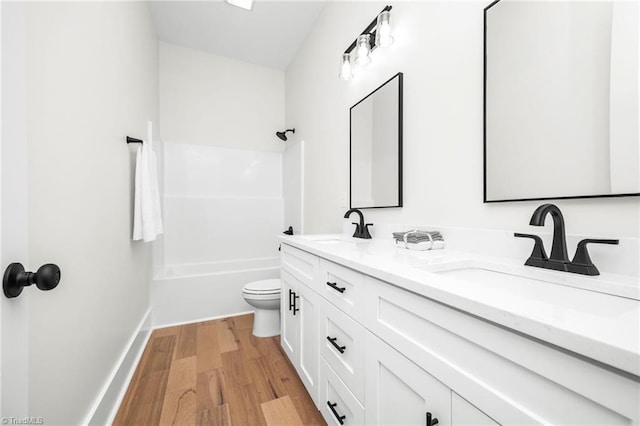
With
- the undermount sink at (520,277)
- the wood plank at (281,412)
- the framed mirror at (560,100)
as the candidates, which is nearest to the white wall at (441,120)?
the framed mirror at (560,100)

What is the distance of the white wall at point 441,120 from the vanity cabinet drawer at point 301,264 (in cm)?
55

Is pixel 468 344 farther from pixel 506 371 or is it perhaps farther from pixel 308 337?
pixel 308 337

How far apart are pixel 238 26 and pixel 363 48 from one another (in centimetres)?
155

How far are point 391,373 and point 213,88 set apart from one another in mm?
3147

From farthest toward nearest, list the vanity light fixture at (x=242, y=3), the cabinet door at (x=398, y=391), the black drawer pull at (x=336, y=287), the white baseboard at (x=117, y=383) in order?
the vanity light fixture at (x=242, y=3), the white baseboard at (x=117, y=383), the black drawer pull at (x=336, y=287), the cabinet door at (x=398, y=391)

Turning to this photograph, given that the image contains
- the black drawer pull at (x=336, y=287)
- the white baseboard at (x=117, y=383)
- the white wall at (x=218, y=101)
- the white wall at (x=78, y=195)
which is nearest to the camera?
the white wall at (x=78, y=195)

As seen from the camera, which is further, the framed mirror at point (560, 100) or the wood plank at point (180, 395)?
the wood plank at point (180, 395)

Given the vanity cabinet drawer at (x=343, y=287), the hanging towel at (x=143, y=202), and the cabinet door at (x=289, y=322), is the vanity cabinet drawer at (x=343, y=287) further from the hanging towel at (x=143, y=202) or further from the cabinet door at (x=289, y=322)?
the hanging towel at (x=143, y=202)

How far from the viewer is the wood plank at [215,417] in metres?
1.22

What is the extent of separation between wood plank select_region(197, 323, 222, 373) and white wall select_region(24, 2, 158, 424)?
48 cm

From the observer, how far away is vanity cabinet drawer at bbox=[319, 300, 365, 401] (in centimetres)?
90

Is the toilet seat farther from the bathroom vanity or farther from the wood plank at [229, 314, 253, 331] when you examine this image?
the bathroom vanity

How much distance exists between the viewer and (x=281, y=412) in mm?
1294

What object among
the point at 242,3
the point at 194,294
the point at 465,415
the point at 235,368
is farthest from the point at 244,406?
the point at 242,3
